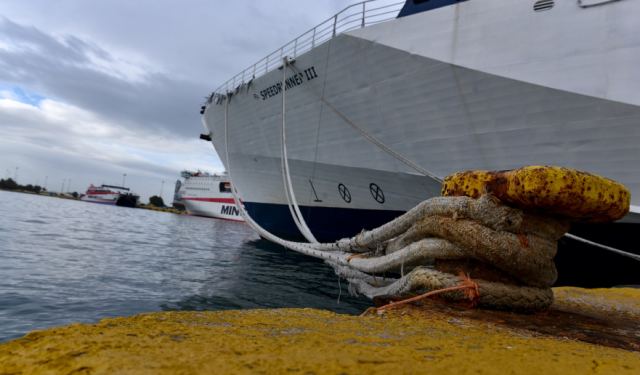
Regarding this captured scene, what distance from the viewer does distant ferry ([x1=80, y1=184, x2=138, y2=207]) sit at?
83.1 meters

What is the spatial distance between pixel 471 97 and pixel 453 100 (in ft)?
1.08

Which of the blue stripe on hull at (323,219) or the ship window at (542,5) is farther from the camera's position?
the blue stripe on hull at (323,219)

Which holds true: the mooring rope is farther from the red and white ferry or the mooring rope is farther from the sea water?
the red and white ferry

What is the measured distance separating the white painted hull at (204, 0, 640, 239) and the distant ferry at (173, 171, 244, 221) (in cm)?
4018

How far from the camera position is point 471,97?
6.88 meters

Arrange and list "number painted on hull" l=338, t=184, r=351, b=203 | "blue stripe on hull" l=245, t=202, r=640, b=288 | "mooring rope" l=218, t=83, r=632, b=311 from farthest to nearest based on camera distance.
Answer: "number painted on hull" l=338, t=184, r=351, b=203
"blue stripe on hull" l=245, t=202, r=640, b=288
"mooring rope" l=218, t=83, r=632, b=311

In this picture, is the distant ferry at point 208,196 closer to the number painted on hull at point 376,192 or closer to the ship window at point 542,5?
the number painted on hull at point 376,192

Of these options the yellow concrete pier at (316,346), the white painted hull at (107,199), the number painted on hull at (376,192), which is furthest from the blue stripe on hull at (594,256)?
the white painted hull at (107,199)

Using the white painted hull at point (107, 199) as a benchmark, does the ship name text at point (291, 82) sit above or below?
above

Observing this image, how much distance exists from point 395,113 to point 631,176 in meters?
4.00

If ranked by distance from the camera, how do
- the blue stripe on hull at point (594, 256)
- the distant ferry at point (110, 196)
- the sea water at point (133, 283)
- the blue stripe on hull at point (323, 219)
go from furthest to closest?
the distant ferry at point (110, 196), the blue stripe on hull at point (323, 219), the blue stripe on hull at point (594, 256), the sea water at point (133, 283)

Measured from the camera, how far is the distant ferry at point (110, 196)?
83.1 m

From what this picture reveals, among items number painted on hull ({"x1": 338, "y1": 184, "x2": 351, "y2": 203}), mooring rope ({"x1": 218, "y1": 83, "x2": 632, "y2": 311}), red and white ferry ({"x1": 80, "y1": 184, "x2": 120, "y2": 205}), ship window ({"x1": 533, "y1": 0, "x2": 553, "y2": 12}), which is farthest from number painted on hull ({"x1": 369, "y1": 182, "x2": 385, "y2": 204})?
red and white ferry ({"x1": 80, "y1": 184, "x2": 120, "y2": 205})

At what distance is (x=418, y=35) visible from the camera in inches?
295
